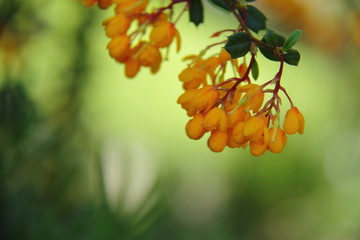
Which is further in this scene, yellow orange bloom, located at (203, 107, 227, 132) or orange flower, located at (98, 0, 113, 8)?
orange flower, located at (98, 0, 113, 8)

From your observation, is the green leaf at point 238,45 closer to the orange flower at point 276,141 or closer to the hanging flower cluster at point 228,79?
the hanging flower cluster at point 228,79

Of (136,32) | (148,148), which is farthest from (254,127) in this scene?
(148,148)

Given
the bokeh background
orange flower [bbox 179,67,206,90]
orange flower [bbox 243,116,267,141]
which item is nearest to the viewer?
orange flower [bbox 243,116,267,141]

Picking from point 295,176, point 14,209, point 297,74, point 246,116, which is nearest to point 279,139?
point 246,116

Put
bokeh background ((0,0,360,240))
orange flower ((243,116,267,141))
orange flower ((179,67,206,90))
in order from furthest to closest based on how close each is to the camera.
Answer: bokeh background ((0,0,360,240)) → orange flower ((179,67,206,90)) → orange flower ((243,116,267,141))

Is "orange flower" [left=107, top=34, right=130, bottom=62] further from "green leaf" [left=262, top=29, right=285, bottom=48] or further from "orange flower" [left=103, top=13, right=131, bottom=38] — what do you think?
"green leaf" [left=262, top=29, right=285, bottom=48]

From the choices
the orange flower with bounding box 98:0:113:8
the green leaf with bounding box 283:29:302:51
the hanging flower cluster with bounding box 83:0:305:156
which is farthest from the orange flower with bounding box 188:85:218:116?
the orange flower with bounding box 98:0:113:8

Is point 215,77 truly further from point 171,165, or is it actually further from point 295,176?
point 295,176

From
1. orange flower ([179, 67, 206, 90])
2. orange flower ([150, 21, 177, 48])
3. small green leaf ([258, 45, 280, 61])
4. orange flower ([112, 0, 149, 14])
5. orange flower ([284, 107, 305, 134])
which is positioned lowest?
orange flower ([284, 107, 305, 134])
